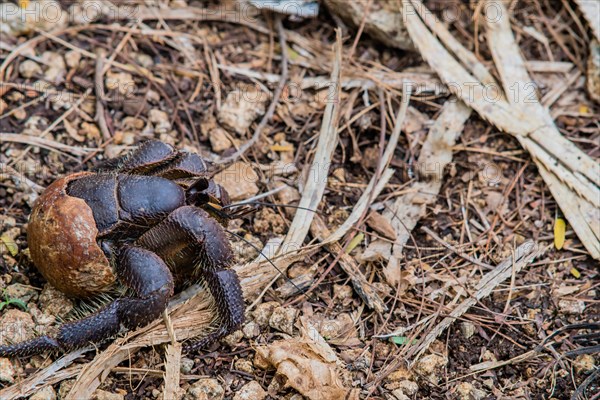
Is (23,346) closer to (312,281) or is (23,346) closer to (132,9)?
(312,281)

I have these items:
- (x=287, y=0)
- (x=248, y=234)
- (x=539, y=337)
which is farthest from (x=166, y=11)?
(x=539, y=337)

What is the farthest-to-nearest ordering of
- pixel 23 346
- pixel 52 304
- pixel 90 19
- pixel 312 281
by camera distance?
pixel 90 19
pixel 312 281
pixel 52 304
pixel 23 346

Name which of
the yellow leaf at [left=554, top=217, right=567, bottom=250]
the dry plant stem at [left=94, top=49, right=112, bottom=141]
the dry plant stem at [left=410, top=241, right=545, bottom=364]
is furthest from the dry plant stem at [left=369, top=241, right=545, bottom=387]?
the dry plant stem at [left=94, top=49, right=112, bottom=141]

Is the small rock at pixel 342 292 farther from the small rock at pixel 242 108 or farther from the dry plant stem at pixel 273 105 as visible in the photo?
the small rock at pixel 242 108

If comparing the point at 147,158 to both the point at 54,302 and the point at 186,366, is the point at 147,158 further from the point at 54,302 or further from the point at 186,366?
the point at 186,366

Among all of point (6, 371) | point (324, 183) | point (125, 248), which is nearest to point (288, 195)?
point (324, 183)

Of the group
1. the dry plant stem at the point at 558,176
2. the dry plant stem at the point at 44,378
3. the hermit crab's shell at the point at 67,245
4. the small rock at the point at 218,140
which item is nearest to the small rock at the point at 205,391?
the dry plant stem at the point at 44,378
